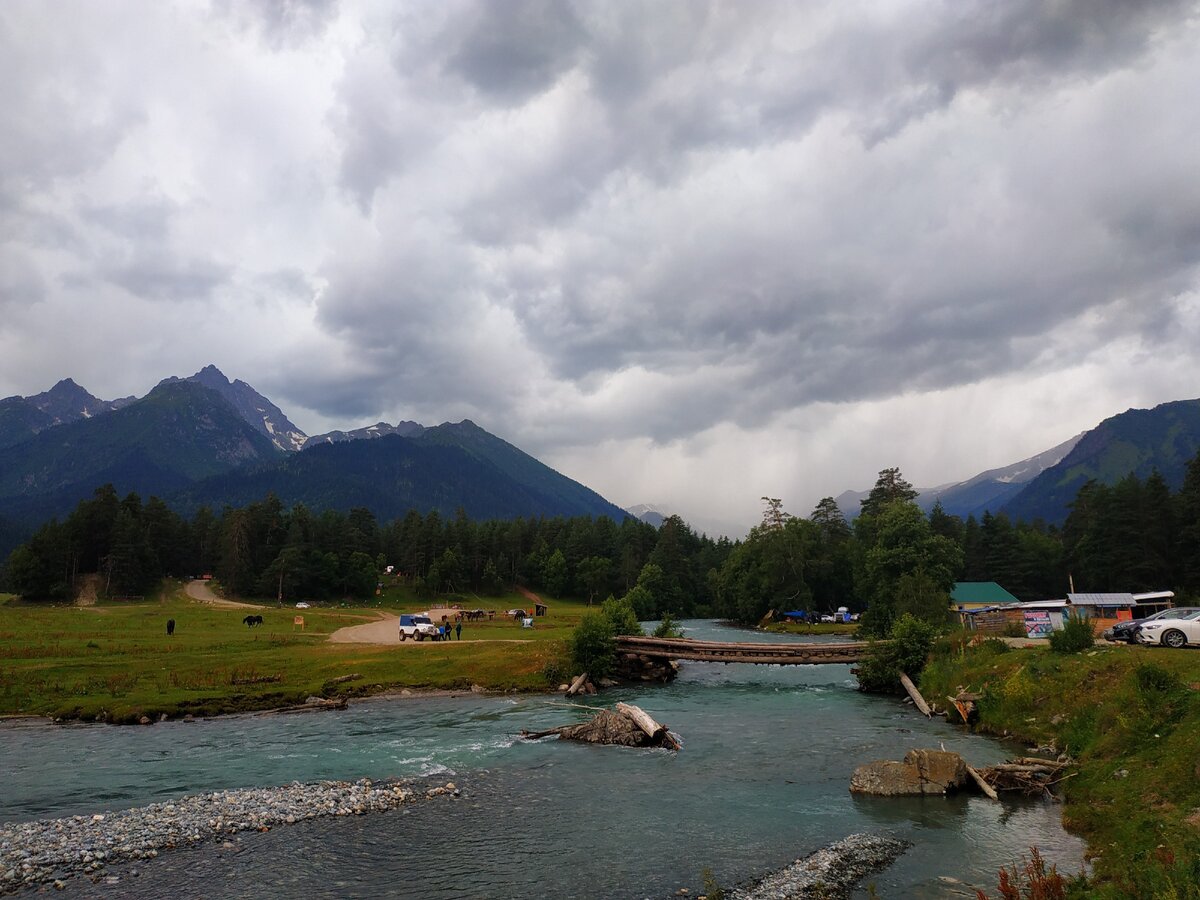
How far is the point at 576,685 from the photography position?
53688mm

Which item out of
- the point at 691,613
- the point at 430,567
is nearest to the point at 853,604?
the point at 691,613

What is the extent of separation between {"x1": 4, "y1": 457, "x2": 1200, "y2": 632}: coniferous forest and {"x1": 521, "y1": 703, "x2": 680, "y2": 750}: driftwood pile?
42.5 m

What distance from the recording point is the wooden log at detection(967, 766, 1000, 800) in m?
24.7

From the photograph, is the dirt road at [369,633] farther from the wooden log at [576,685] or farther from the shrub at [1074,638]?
the shrub at [1074,638]

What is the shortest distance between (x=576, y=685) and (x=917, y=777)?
105 feet

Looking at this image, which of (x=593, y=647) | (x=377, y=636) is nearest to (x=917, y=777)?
(x=593, y=647)

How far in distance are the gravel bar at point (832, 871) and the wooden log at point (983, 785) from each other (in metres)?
6.25

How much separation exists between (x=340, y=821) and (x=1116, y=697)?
32.5 metres

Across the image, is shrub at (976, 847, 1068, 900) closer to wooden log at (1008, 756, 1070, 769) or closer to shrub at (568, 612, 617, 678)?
wooden log at (1008, 756, 1070, 769)

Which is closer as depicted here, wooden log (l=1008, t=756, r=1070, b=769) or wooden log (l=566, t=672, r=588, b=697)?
wooden log (l=1008, t=756, r=1070, b=769)

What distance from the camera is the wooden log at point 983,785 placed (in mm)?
24656

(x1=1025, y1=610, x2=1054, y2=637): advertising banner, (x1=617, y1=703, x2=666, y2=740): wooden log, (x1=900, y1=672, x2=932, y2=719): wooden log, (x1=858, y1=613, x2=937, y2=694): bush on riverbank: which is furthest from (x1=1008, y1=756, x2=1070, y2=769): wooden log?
(x1=1025, y1=610, x2=1054, y2=637): advertising banner

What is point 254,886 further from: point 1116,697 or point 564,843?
point 1116,697

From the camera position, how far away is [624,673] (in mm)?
63469
